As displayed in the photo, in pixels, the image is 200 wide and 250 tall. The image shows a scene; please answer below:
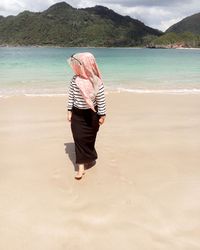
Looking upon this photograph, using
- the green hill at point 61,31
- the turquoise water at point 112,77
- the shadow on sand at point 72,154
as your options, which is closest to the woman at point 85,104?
the shadow on sand at point 72,154

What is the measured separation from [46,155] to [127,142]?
1360 mm

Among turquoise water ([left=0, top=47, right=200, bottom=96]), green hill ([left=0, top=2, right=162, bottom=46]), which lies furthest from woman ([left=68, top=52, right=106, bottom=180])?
green hill ([left=0, top=2, right=162, bottom=46])

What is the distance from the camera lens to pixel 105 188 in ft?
13.2

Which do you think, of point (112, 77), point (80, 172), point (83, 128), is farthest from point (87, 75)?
point (112, 77)

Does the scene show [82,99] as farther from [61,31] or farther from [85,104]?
[61,31]

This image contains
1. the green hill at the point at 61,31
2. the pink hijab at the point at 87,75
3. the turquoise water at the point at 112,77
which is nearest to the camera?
the pink hijab at the point at 87,75

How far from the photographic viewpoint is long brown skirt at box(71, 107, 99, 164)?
4367 mm

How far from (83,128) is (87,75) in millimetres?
664

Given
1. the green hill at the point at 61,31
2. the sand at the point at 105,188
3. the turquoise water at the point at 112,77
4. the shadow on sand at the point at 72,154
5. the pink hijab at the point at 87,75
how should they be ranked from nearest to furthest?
1. the sand at the point at 105,188
2. the pink hijab at the point at 87,75
3. the shadow on sand at the point at 72,154
4. the turquoise water at the point at 112,77
5. the green hill at the point at 61,31

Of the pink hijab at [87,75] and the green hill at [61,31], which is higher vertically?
the green hill at [61,31]

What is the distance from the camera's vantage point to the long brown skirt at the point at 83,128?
437cm

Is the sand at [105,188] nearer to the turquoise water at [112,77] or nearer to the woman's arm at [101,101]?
the woman's arm at [101,101]

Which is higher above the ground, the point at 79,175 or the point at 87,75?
the point at 87,75

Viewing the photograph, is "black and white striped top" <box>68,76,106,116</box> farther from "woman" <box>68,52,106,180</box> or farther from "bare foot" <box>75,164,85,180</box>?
"bare foot" <box>75,164,85,180</box>
